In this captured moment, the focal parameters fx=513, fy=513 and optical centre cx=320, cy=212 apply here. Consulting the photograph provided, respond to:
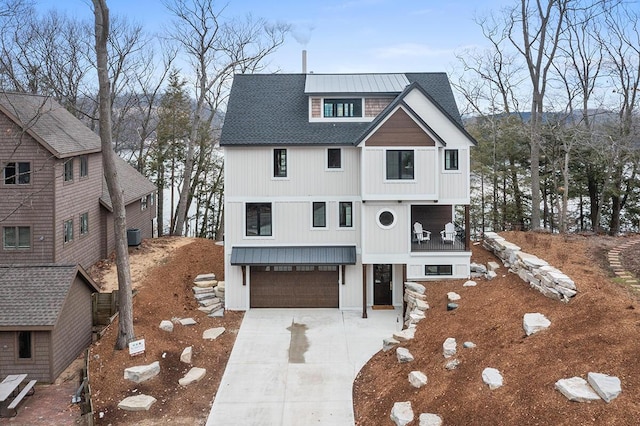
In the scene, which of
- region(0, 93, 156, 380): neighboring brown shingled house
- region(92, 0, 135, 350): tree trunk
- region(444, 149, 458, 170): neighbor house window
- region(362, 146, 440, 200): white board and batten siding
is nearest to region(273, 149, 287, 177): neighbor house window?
region(362, 146, 440, 200): white board and batten siding

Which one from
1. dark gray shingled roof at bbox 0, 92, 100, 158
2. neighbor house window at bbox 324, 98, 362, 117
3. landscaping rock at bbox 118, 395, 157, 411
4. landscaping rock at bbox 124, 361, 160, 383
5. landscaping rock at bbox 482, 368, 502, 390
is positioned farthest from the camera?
neighbor house window at bbox 324, 98, 362, 117

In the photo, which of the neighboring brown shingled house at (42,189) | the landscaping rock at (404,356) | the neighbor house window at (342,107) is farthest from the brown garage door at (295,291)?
the landscaping rock at (404,356)

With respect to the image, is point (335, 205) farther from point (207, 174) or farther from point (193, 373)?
point (207, 174)

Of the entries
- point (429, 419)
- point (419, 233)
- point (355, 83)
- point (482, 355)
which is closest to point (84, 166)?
point (355, 83)

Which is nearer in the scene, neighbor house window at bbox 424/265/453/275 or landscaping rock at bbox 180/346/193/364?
landscaping rock at bbox 180/346/193/364

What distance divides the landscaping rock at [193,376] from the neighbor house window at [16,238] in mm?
8956

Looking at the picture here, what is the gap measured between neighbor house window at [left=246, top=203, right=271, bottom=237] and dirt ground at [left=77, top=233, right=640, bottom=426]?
130 inches

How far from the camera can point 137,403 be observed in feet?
40.5

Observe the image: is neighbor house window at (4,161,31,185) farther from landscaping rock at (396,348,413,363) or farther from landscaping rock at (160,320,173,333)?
landscaping rock at (396,348,413,363)

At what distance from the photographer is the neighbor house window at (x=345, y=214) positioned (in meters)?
20.4

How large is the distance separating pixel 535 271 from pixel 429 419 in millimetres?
7041

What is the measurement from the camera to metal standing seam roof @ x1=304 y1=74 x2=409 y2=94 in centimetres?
2102

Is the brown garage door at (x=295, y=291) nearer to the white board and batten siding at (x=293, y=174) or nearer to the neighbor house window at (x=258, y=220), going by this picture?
the neighbor house window at (x=258, y=220)

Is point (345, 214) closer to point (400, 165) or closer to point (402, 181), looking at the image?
point (402, 181)
